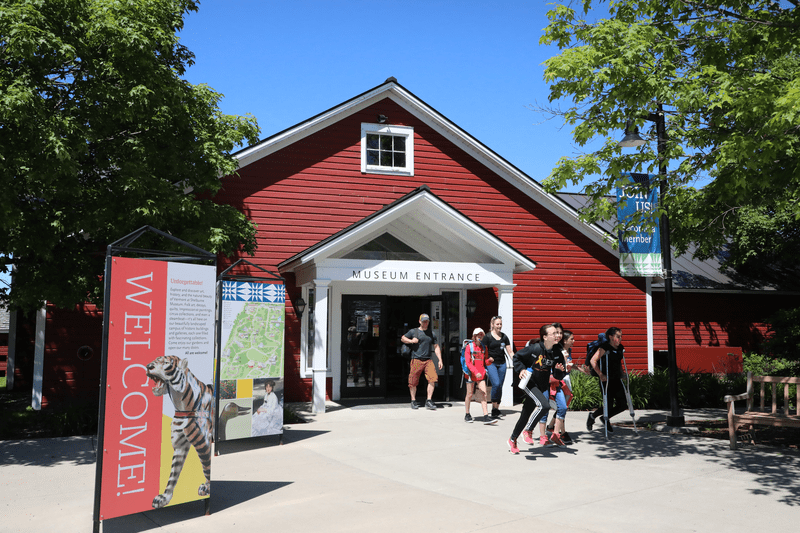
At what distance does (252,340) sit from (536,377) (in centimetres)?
392

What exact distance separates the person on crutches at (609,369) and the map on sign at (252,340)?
4.70 m

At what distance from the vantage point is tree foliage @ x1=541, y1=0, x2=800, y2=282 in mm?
7199

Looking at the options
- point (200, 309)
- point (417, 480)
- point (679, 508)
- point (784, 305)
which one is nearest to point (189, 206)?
point (200, 309)

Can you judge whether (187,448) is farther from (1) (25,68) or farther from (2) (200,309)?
(1) (25,68)

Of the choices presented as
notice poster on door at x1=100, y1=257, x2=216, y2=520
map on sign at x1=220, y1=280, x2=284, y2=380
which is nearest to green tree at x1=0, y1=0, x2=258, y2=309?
map on sign at x1=220, y1=280, x2=284, y2=380

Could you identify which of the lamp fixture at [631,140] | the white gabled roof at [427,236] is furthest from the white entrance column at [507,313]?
the lamp fixture at [631,140]

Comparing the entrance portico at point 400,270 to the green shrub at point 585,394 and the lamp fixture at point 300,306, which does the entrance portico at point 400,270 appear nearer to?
the lamp fixture at point 300,306

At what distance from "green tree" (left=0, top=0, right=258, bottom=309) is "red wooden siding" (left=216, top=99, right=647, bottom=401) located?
2811 millimetres

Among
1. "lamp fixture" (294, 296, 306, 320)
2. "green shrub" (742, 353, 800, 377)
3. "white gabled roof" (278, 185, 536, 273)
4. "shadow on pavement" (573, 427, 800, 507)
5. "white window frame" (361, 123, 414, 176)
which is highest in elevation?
"white window frame" (361, 123, 414, 176)

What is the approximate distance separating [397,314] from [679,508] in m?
9.31

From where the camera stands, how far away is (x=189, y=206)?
10188 mm

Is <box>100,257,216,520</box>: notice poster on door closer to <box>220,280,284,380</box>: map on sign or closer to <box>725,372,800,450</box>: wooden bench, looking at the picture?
<box>220,280,284,380</box>: map on sign

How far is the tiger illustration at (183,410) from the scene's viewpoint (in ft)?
16.9

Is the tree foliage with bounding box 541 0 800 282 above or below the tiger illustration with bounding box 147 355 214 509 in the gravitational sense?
above
